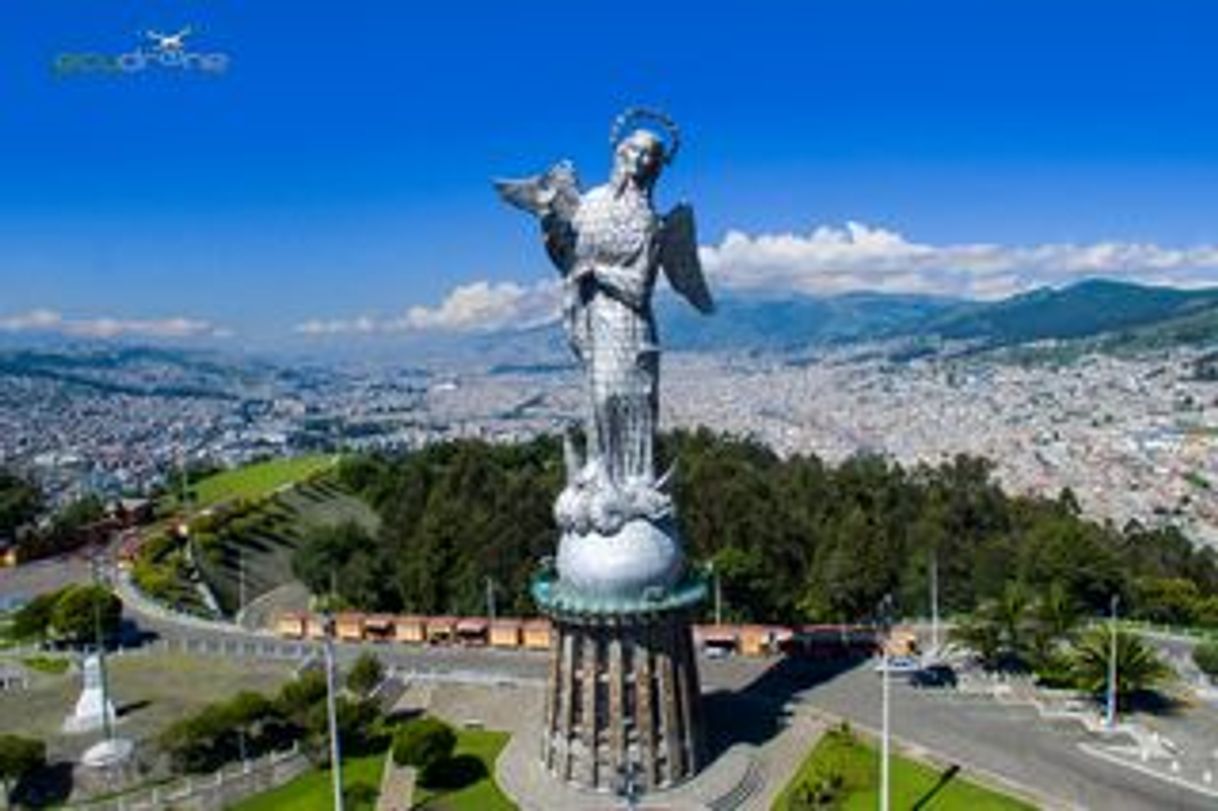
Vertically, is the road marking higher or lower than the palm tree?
lower

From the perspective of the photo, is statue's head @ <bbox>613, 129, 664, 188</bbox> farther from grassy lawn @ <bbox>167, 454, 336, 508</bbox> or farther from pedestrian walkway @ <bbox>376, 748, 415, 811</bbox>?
grassy lawn @ <bbox>167, 454, 336, 508</bbox>

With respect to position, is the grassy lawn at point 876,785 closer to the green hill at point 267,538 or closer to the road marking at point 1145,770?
the road marking at point 1145,770

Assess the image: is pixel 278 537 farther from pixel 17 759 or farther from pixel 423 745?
pixel 423 745

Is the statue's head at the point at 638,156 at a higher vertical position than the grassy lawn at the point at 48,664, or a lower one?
higher

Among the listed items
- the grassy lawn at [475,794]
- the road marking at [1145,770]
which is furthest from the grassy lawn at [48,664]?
the road marking at [1145,770]

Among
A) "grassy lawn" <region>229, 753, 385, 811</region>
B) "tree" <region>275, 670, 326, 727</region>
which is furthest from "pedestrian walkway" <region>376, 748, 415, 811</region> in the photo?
"tree" <region>275, 670, 326, 727</region>

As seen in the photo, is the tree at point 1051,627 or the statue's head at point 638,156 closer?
the statue's head at point 638,156

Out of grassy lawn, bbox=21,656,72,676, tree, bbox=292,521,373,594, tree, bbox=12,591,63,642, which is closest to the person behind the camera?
grassy lawn, bbox=21,656,72,676

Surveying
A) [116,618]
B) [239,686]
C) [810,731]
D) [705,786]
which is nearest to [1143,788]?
[810,731]
